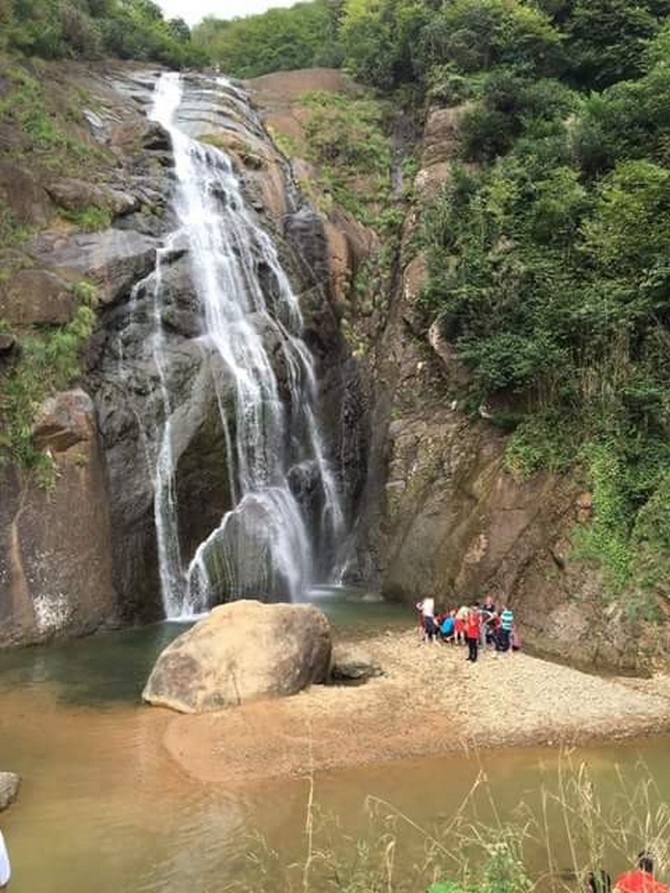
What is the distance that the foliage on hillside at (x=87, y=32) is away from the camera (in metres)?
28.6

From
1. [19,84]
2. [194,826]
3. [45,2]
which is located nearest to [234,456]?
[194,826]

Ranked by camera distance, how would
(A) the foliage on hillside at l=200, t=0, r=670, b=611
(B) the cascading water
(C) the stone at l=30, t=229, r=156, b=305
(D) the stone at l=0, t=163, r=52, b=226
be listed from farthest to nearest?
(D) the stone at l=0, t=163, r=52, b=226, (C) the stone at l=30, t=229, r=156, b=305, (B) the cascading water, (A) the foliage on hillside at l=200, t=0, r=670, b=611

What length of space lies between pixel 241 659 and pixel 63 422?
810cm

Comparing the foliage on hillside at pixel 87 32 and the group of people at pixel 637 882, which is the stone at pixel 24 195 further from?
the group of people at pixel 637 882

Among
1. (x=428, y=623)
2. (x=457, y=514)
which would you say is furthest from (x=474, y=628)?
(x=457, y=514)

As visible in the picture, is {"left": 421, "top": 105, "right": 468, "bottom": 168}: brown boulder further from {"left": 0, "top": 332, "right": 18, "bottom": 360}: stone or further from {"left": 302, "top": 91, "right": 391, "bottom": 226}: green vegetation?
{"left": 0, "top": 332, "right": 18, "bottom": 360}: stone

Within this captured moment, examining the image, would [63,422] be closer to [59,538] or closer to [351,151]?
[59,538]

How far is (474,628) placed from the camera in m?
15.3

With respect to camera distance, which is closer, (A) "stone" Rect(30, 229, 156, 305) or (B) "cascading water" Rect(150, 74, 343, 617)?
(B) "cascading water" Rect(150, 74, 343, 617)

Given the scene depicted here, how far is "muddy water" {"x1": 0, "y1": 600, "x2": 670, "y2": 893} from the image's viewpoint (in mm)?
8219

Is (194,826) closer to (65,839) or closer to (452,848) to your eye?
(65,839)

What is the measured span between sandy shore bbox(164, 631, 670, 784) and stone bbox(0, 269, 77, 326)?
11.3 metres

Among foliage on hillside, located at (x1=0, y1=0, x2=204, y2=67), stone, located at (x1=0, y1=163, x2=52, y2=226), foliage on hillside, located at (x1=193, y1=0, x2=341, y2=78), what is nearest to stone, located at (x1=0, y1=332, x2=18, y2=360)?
stone, located at (x1=0, y1=163, x2=52, y2=226)

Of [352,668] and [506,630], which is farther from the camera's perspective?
[506,630]
